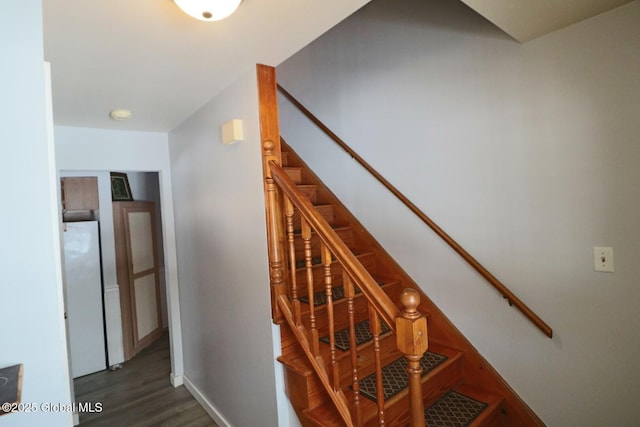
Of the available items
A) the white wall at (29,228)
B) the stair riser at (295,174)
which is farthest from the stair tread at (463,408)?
the stair riser at (295,174)

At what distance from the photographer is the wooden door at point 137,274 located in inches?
141

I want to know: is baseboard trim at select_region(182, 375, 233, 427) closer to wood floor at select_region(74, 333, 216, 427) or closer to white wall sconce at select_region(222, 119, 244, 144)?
wood floor at select_region(74, 333, 216, 427)

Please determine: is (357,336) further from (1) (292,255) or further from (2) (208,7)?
(2) (208,7)

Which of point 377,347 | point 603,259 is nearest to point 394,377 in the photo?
point 377,347

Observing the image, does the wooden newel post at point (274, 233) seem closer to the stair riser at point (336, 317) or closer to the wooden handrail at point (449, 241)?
the stair riser at point (336, 317)

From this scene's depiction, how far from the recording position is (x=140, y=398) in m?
2.74

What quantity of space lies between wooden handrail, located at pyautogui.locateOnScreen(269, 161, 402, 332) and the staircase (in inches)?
2.4

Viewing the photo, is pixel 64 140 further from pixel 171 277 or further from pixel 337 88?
pixel 337 88

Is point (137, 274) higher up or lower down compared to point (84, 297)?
higher up

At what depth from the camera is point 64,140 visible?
7.93 feet

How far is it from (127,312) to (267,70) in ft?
11.0

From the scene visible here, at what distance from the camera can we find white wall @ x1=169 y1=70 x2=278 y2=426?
1766 millimetres

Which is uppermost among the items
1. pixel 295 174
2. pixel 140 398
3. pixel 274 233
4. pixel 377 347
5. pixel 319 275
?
pixel 295 174

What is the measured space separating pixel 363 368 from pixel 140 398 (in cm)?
229
